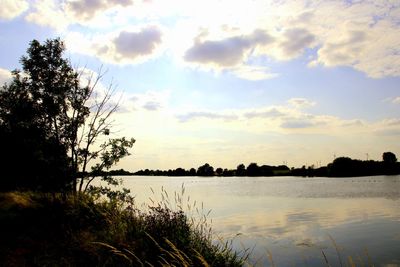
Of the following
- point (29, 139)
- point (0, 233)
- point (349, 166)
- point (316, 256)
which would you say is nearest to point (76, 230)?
point (0, 233)

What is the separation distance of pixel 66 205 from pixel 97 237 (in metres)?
5.00

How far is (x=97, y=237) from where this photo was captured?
12055mm

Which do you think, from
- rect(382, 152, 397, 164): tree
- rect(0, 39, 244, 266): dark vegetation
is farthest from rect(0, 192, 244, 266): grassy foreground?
rect(382, 152, 397, 164): tree

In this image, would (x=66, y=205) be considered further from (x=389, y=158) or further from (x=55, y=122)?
(x=389, y=158)

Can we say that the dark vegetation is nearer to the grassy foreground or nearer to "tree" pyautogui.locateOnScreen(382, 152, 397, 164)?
the grassy foreground

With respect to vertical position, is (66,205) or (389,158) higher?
(389,158)

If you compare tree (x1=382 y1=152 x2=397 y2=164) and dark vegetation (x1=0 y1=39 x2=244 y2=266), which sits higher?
tree (x1=382 y1=152 x2=397 y2=164)

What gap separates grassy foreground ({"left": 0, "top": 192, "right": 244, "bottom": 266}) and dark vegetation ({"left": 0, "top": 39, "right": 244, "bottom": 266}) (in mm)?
Answer: 31

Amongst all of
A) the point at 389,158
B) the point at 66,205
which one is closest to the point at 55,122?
the point at 66,205

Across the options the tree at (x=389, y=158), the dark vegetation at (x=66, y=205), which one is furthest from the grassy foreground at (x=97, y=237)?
the tree at (x=389, y=158)

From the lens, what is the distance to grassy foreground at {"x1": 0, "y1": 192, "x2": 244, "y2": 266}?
10.1 meters

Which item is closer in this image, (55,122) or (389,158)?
(55,122)

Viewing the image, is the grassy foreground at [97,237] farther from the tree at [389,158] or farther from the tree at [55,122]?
the tree at [389,158]

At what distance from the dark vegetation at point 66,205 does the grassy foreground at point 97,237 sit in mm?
31
